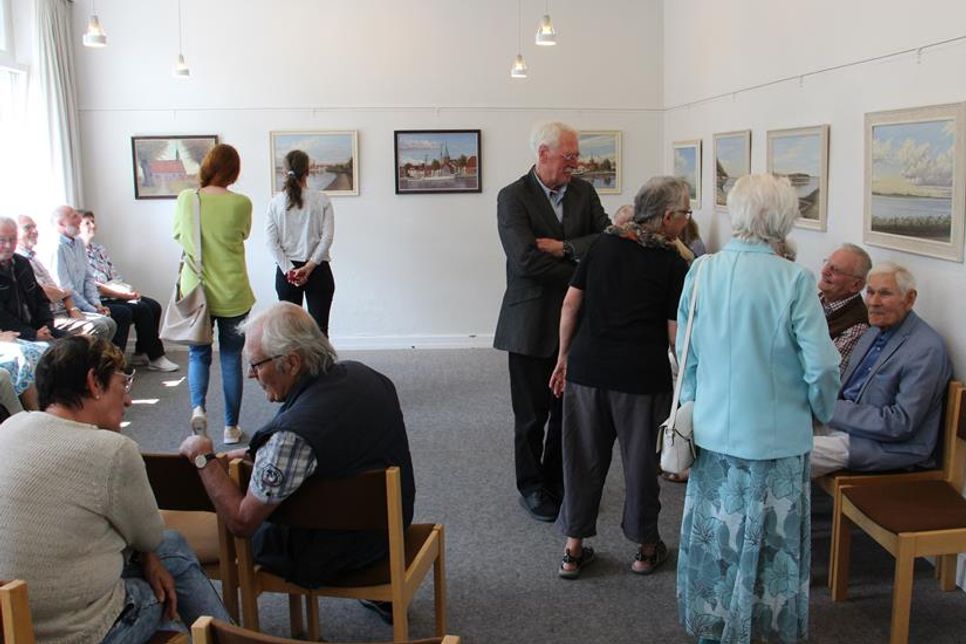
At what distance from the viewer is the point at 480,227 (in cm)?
813

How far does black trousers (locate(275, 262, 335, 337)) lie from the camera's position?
6.31 metres

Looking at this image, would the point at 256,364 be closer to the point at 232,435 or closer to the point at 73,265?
the point at 232,435

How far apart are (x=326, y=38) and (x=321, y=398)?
5997 millimetres

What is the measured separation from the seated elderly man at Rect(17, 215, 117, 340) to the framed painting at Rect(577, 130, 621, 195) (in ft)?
13.7

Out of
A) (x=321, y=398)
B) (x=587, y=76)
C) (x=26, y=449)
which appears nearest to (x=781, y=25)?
(x=587, y=76)

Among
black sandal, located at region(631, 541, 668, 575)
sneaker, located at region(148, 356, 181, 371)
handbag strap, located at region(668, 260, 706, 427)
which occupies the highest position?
handbag strap, located at region(668, 260, 706, 427)

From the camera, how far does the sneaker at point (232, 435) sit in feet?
17.6

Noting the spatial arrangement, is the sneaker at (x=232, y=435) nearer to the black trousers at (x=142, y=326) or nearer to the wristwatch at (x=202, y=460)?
the black trousers at (x=142, y=326)

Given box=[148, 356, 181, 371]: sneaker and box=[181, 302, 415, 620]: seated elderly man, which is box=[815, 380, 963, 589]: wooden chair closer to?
box=[181, 302, 415, 620]: seated elderly man

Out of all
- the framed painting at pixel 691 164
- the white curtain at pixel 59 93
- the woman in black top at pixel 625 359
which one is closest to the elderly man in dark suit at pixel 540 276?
Result: the woman in black top at pixel 625 359

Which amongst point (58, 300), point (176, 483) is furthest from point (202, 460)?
point (58, 300)

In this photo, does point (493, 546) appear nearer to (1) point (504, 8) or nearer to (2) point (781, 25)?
(2) point (781, 25)

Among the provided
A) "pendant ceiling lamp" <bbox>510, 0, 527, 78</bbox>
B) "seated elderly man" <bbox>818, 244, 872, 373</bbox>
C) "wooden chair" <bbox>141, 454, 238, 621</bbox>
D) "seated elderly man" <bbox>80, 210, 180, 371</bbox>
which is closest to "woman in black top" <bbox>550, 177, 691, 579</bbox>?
"seated elderly man" <bbox>818, 244, 872, 373</bbox>

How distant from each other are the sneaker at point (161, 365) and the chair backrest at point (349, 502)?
17.4 ft
